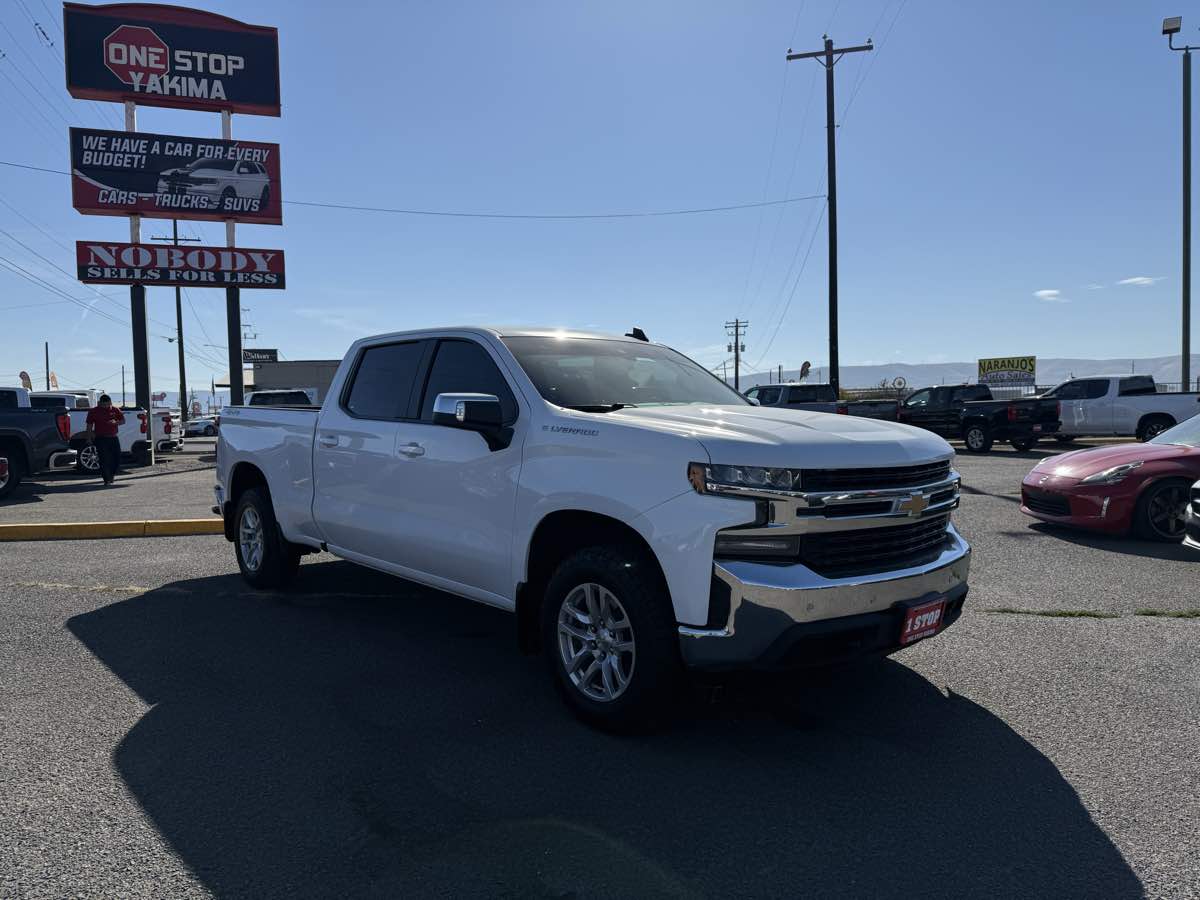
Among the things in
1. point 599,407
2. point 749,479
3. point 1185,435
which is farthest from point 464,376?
point 1185,435

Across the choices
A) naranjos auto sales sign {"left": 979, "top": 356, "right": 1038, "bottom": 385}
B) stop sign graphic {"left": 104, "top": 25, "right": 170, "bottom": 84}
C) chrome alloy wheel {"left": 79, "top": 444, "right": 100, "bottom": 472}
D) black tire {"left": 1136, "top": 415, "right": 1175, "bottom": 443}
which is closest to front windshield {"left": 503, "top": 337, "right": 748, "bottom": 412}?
chrome alloy wheel {"left": 79, "top": 444, "right": 100, "bottom": 472}

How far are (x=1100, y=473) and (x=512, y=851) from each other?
786 cm

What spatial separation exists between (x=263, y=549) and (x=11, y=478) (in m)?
9.59

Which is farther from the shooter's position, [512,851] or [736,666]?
[736,666]

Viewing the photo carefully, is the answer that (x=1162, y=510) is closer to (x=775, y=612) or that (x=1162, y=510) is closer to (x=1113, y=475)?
(x=1113, y=475)

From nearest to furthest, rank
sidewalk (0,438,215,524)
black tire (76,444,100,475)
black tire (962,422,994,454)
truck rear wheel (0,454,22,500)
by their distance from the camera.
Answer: sidewalk (0,438,215,524), truck rear wheel (0,454,22,500), black tire (76,444,100,475), black tire (962,422,994,454)

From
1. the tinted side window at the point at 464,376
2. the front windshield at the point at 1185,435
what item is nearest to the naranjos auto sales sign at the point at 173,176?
the tinted side window at the point at 464,376

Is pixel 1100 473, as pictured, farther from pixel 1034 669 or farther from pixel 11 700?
pixel 11 700

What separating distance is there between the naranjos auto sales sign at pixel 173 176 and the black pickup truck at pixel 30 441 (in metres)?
12.0

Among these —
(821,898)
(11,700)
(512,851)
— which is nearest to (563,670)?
(512,851)

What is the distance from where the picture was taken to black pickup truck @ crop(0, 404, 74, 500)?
13.3 meters

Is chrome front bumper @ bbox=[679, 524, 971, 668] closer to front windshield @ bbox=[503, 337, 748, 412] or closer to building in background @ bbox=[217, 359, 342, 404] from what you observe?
front windshield @ bbox=[503, 337, 748, 412]

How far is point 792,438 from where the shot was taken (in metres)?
3.48

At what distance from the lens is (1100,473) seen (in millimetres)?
8492
